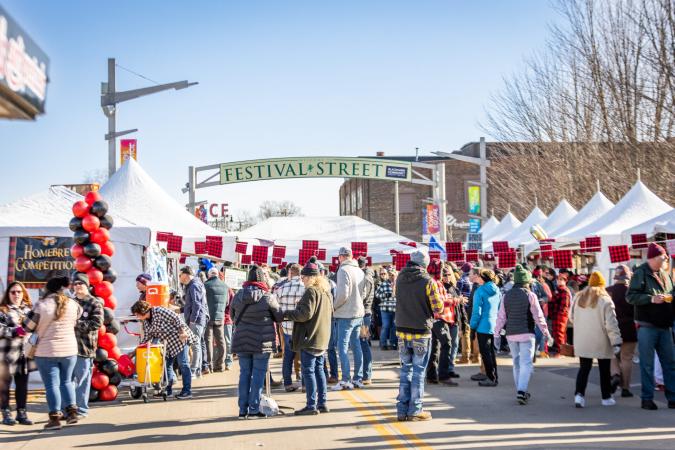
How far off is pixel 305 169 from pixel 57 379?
87.2 ft

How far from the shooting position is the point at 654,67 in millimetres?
29000

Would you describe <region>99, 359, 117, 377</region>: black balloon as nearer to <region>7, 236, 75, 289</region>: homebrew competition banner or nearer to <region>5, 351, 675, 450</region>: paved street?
<region>5, 351, 675, 450</region>: paved street

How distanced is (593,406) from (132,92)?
1295cm

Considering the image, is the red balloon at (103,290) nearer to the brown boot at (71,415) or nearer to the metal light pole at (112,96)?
the brown boot at (71,415)

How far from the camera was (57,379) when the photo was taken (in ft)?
35.6

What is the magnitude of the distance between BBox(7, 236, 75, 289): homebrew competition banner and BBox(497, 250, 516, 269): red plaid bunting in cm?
1373

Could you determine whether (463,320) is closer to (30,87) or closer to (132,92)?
(132,92)

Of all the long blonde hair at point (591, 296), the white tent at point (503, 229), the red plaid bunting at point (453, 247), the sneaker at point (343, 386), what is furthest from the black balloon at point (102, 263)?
the white tent at point (503, 229)

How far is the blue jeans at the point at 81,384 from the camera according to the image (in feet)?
38.8

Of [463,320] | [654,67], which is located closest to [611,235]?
[463,320]

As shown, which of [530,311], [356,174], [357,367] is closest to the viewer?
[530,311]

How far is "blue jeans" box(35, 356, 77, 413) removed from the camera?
35.2 feet

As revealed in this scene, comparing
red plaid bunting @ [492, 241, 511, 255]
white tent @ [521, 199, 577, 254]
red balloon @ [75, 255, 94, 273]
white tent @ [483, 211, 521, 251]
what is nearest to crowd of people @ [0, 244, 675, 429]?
red balloon @ [75, 255, 94, 273]

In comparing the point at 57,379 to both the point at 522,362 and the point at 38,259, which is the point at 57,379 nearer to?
the point at 38,259
